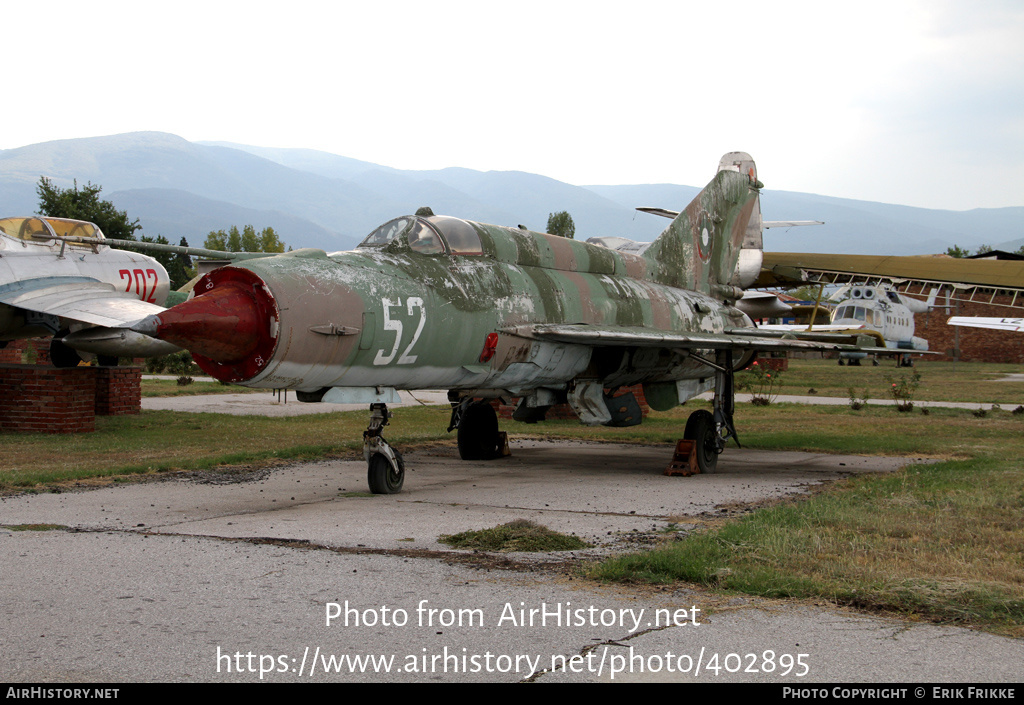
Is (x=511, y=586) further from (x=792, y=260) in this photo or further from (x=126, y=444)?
(x=792, y=260)

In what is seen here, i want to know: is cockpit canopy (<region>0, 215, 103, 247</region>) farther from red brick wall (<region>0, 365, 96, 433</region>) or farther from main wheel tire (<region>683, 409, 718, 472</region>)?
main wheel tire (<region>683, 409, 718, 472</region>)

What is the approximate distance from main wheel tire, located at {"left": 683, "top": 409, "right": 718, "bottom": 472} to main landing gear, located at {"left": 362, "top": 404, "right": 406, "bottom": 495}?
166 inches

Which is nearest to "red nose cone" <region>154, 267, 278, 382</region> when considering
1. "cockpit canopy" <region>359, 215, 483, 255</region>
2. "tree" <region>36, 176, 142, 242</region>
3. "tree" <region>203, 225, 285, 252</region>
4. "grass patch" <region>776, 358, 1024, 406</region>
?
"cockpit canopy" <region>359, 215, 483, 255</region>

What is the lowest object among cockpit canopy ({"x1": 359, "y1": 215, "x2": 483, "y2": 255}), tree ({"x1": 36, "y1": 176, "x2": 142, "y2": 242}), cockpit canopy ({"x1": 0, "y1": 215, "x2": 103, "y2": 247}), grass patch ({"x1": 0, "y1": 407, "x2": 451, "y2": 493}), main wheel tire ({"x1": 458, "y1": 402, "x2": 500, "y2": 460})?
grass patch ({"x1": 0, "y1": 407, "x2": 451, "y2": 493})

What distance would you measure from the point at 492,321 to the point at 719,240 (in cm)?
604

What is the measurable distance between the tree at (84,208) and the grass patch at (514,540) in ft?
145

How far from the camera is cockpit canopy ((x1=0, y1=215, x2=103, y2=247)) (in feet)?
53.8

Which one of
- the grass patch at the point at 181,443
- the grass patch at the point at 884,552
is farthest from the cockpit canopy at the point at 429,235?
the grass patch at the point at 884,552

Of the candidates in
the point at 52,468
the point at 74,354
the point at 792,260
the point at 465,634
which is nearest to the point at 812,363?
the point at 792,260

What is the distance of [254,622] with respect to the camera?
14.7 feet

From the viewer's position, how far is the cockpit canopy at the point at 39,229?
16391mm

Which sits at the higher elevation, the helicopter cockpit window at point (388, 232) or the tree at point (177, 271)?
the tree at point (177, 271)

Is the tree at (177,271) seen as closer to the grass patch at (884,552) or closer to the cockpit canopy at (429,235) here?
the cockpit canopy at (429,235)

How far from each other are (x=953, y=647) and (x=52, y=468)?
32.9 feet
